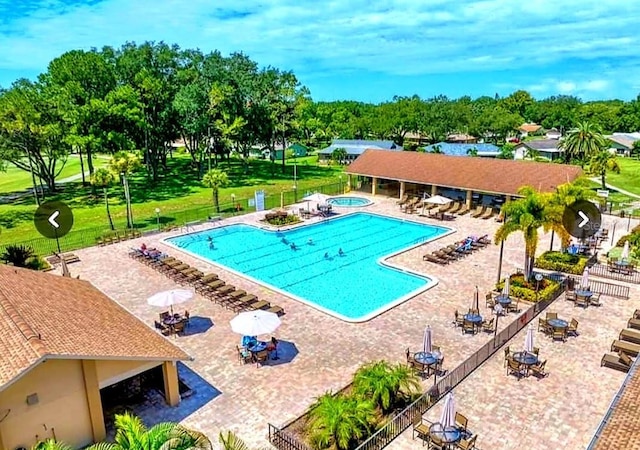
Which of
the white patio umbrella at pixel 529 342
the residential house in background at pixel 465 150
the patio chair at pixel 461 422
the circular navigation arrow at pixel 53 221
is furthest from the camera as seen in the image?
the residential house in background at pixel 465 150

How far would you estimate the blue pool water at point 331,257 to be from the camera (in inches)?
899

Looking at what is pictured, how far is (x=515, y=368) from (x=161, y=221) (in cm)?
2897

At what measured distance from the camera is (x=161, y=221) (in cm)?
3641

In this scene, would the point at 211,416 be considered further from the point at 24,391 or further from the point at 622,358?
the point at 622,358

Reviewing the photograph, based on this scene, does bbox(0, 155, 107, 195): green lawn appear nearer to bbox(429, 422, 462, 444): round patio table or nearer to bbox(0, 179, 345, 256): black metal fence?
bbox(0, 179, 345, 256): black metal fence

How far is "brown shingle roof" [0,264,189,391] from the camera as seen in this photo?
1059 cm

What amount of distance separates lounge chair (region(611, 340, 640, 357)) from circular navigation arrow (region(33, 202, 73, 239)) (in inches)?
1173

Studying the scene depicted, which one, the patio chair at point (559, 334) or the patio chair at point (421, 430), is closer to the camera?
the patio chair at point (421, 430)

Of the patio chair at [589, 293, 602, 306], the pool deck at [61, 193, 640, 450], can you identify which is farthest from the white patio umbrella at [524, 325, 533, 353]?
the patio chair at [589, 293, 602, 306]

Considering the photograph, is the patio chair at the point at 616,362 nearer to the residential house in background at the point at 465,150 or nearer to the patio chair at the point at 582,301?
the patio chair at the point at 582,301

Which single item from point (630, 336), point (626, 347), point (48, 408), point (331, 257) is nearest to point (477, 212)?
point (331, 257)

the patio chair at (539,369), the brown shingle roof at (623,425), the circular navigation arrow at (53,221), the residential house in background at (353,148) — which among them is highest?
the residential house in background at (353,148)

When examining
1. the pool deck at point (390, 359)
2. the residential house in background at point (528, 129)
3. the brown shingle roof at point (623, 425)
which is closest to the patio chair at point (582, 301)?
the pool deck at point (390, 359)

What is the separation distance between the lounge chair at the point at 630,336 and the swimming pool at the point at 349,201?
2635 centimetres
